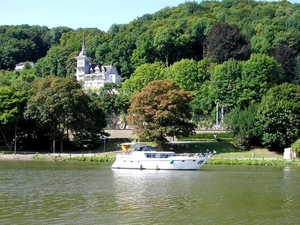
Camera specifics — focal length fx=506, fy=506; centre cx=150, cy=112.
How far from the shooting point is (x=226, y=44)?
111 meters

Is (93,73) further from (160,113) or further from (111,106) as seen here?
(160,113)

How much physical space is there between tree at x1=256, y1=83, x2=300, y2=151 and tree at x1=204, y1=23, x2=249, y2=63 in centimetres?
4175

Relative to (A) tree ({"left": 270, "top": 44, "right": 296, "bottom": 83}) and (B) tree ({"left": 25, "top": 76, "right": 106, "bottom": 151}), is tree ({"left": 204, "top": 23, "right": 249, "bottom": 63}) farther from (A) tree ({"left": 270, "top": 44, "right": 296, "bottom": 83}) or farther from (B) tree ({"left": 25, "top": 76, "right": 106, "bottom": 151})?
(B) tree ({"left": 25, "top": 76, "right": 106, "bottom": 151})

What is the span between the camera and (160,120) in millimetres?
69125

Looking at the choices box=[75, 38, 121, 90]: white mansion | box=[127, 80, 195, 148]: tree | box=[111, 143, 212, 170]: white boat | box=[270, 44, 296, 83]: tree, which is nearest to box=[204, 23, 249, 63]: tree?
box=[270, 44, 296, 83]: tree

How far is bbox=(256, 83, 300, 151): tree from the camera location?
68.9 m

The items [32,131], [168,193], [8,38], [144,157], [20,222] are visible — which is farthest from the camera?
[8,38]

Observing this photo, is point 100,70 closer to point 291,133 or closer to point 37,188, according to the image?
point 291,133

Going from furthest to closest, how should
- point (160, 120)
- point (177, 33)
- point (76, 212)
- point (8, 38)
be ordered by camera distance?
point (8, 38), point (177, 33), point (160, 120), point (76, 212)

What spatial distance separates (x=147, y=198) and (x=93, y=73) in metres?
104

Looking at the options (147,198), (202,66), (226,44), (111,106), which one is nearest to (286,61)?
(226,44)

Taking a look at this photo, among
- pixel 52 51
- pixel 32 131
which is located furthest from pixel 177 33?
pixel 32 131

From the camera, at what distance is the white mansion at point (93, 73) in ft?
416

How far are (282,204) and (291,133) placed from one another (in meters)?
41.4
